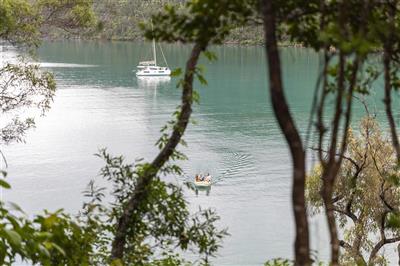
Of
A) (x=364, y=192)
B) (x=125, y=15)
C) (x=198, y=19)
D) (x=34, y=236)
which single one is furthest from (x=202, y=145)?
(x=125, y=15)

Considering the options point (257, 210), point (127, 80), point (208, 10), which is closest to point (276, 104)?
point (208, 10)

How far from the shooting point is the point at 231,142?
106 ft

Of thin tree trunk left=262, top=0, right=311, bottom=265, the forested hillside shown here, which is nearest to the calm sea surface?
thin tree trunk left=262, top=0, right=311, bottom=265

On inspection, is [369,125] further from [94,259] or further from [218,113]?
[218,113]

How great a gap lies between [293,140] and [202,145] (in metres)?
29.0

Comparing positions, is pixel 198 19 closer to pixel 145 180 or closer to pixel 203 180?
pixel 145 180

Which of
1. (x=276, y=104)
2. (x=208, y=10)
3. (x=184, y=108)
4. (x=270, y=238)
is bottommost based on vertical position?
(x=270, y=238)

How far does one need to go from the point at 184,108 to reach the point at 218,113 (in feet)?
114

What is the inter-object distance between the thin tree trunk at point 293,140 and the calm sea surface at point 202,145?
7.16 m

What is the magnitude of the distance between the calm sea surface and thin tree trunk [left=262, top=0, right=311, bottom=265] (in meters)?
7.16

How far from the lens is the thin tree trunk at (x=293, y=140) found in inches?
87.3

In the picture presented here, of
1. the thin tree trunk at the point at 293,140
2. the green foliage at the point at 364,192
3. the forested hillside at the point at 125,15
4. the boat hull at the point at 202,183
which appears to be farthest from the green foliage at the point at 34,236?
the forested hillside at the point at 125,15

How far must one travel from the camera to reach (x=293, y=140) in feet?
7.39

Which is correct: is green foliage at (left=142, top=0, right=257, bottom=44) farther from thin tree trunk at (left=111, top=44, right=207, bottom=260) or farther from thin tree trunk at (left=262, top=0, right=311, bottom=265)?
thin tree trunk at (left=111, top=44, right=207, bottom=260)
